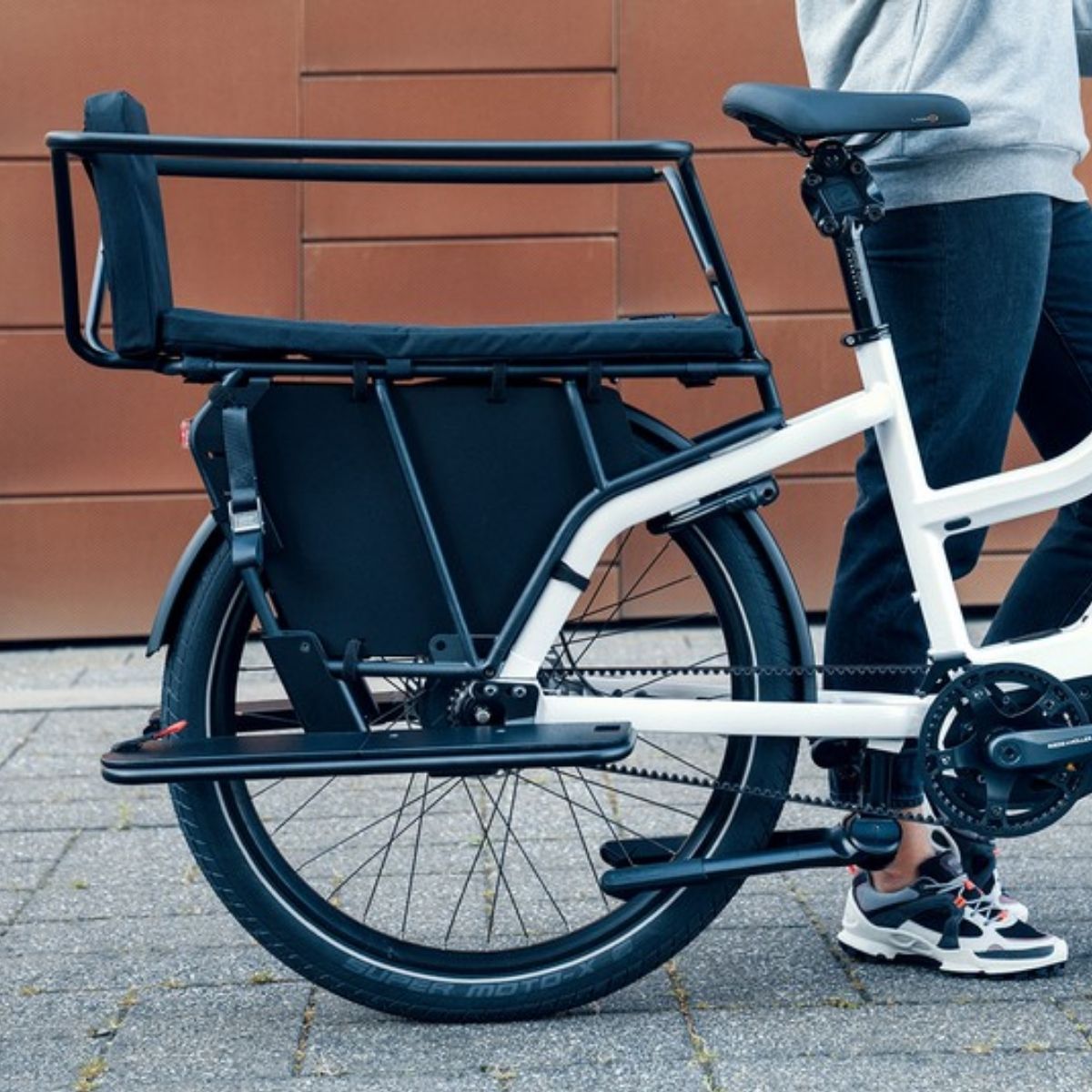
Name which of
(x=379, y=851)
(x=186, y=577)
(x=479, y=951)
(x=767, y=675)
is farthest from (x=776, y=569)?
(x=379, y=851)

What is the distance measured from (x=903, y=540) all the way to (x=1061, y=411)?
43 centimetres

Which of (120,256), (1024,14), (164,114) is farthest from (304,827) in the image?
(164,114)

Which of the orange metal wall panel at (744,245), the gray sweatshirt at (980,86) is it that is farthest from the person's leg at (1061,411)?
the orange metal wall panel at (744,245)

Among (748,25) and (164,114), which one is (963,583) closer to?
(748,25)

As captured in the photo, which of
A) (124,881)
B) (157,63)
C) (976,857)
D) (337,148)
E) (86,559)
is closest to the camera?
(337,148)

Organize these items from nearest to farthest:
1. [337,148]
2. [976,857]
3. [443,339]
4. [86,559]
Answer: [337,148], [443,339], [976,857], [86,559]

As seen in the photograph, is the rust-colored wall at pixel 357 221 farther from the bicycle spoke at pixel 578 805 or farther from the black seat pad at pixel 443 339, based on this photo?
the black seat pad at pixel 443 339

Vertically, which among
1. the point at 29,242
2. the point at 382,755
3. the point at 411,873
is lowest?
the point at 411,873

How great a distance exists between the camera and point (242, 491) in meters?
2.97

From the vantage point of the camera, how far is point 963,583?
19.1 ft

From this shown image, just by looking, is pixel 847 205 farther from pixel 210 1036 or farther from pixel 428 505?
pixel 210 1036

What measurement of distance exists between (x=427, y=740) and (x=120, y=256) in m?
0.78

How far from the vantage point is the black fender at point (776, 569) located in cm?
311

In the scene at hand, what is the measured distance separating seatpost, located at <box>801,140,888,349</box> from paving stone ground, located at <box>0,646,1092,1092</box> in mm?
991
